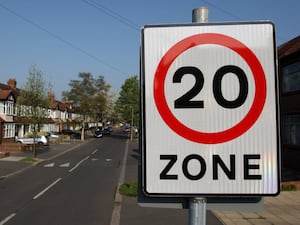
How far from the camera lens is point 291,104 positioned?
85.6ft

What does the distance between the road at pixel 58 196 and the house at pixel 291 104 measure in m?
10.8

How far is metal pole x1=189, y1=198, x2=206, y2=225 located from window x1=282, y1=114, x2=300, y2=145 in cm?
2501

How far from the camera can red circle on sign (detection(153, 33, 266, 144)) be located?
182 centimetres

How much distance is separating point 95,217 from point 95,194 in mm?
4528

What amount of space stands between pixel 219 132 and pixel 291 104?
2575 cm

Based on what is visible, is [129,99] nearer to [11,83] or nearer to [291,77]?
[11,83]

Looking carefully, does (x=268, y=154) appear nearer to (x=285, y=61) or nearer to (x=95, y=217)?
(x=95, y=217)

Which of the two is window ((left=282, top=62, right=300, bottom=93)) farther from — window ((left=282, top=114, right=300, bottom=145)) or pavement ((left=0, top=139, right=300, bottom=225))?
pavement ((left=0, top=139, right=300, bottom=225))

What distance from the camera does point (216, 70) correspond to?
72.1 inches

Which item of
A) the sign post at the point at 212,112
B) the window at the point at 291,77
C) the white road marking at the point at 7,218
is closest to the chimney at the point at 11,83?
the window at the point at 291,77

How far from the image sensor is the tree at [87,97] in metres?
71.0

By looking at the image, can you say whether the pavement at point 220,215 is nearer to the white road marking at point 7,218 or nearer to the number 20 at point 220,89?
the white road marking at point 7,218

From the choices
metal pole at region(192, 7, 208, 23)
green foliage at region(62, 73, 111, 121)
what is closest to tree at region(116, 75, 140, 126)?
green foliage at region(62, 73, 111, 121)

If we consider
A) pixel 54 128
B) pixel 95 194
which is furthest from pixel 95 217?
pixel 54 128
